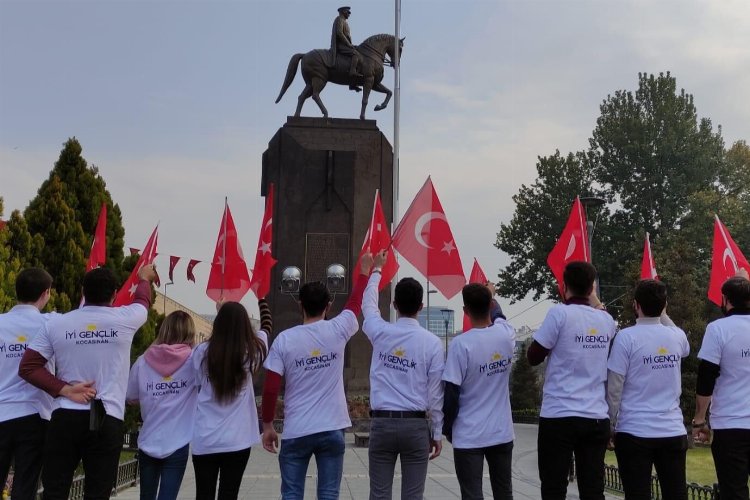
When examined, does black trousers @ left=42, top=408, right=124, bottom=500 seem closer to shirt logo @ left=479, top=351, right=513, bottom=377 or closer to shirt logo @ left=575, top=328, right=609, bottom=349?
shirt logo @ left=479, top=351, right=513, bottom=377

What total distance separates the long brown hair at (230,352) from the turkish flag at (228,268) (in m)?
3.72

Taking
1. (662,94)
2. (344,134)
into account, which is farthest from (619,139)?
(344,134)

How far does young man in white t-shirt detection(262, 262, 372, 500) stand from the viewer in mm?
5613

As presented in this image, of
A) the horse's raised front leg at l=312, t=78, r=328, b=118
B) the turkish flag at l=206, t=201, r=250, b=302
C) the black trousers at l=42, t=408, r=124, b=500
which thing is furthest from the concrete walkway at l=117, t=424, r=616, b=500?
the horse's raised front leg at l=312, t=78, r=328, b=118

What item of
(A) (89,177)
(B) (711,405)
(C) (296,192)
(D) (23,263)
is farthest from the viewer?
(C) (296,192)

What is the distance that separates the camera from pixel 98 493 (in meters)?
5.34

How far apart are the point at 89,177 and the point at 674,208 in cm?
3693

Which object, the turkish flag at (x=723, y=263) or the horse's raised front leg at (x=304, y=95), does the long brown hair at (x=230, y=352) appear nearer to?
the turkish flag at (x=723, y=263)

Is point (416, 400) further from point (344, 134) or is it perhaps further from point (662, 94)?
point (662, 94)

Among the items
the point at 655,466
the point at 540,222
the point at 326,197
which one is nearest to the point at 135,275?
the point at 655,466

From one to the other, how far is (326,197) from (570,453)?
19.9 m

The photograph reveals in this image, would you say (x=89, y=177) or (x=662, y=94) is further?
(x=662, y=94)

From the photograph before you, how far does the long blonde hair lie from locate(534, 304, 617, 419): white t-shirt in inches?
94.1

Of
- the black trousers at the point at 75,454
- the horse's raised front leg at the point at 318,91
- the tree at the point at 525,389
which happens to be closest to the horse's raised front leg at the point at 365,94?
the horse's raised front leg at the point at 318,91
